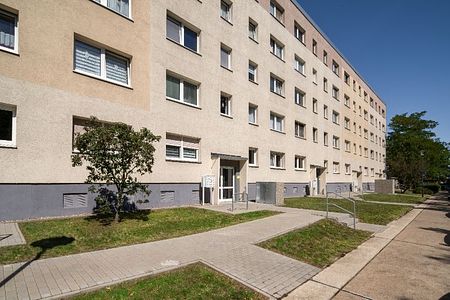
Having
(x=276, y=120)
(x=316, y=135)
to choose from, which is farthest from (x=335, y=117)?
(x=276, y=120)

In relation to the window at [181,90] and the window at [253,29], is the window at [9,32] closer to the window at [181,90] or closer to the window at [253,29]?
the window at [181,90]

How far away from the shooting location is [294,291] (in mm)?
4891

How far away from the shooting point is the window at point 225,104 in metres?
17.3

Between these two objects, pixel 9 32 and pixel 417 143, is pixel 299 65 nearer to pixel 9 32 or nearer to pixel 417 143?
pixel 9 32

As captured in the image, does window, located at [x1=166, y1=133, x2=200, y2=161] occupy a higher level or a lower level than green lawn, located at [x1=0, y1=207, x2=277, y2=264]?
higher

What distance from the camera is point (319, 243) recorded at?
821cm

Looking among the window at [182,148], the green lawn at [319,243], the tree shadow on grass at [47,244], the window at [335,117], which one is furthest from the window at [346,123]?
the tree shadow on grass at [47,244]

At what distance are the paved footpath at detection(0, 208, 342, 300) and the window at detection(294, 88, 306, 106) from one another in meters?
19.8

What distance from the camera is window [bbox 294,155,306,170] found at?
985 inches

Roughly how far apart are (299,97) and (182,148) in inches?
622

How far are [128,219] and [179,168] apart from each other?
4.51 metres

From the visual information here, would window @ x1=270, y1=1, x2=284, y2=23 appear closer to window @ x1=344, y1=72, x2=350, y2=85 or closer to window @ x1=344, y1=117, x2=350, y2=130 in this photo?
window @ x1=344, y1=72, x2=350, y2=85

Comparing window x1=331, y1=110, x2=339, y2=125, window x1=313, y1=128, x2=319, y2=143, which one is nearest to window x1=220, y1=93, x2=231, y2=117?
window x1=313, y1=128, x2=319, y2=143

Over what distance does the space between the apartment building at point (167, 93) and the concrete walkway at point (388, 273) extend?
8406 mm
